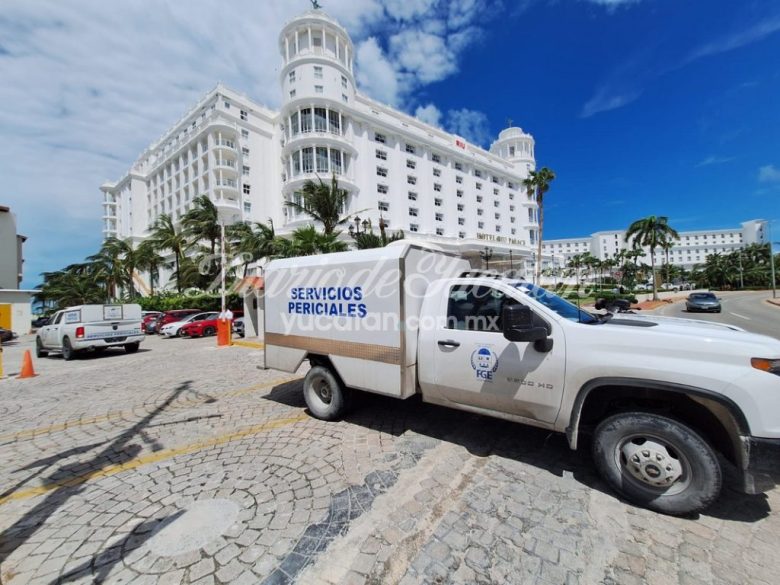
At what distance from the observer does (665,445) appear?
284 cm

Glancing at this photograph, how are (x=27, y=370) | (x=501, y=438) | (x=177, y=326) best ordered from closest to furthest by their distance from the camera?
(x=501, y=438), (x=27, y=370), (x=177, y=326)

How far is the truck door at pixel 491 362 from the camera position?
3.23 m

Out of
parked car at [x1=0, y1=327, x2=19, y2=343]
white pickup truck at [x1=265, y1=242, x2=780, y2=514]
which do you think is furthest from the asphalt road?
parked car at [x1=0, y1=327, x2=19, y2=343]

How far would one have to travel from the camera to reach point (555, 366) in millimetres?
3176

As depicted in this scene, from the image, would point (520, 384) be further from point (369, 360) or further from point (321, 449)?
point (321, 449)

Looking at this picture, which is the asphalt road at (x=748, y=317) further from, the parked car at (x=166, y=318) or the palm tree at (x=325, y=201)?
the parked car at (x=166, y=318)

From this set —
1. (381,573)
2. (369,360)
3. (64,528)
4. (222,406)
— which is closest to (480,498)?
(381,573)

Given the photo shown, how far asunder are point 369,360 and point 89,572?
117 inches

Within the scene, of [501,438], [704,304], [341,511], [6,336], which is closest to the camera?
[341,511]

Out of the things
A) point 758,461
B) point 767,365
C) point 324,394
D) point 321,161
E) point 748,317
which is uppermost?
point 321,161

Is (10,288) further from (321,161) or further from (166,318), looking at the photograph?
(321,161)

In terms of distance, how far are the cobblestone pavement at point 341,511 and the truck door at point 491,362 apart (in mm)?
788

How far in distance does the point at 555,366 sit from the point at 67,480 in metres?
5.50

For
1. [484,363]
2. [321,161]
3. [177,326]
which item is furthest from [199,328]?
[321,161]
